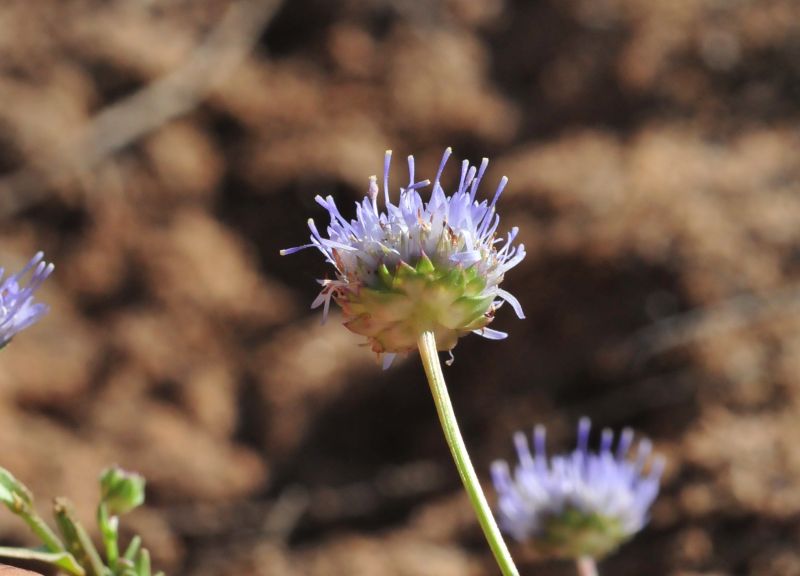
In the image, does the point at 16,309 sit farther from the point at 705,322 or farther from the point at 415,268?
the point at 705,322

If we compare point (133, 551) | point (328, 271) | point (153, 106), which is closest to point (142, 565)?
point (133, 551)

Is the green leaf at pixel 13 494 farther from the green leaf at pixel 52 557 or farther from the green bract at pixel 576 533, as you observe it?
the green bract at pixel 576 533

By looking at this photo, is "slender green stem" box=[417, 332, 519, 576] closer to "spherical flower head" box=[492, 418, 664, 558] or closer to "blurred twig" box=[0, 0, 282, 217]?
"spherical flower head" box=[492, 418, 664, 558]

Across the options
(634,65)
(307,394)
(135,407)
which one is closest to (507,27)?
(634,65)

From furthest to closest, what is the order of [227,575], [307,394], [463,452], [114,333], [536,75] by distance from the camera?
[536,75] < [114,333] < [307,394] < [227,575] < [463,452]

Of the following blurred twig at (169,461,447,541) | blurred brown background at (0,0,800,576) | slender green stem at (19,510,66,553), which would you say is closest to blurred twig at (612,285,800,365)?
blurred brown background at (0,0,800,576)

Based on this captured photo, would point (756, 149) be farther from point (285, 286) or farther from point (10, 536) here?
point (10, 536)
